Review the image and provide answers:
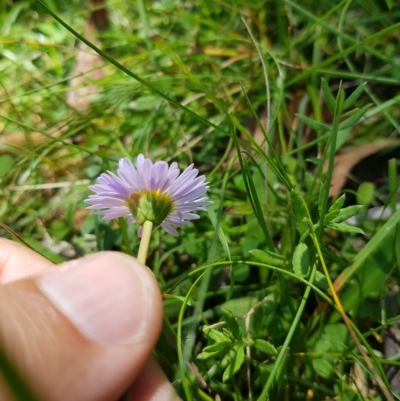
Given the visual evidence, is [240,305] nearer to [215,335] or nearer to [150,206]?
[215,335]

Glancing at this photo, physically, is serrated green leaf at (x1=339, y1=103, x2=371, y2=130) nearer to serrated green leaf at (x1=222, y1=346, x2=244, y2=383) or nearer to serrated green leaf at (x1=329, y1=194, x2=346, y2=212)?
serrated green leaf at (x1=329, y1=194, x2=346, y2=212)

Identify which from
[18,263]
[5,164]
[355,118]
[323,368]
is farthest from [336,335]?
[5,164]

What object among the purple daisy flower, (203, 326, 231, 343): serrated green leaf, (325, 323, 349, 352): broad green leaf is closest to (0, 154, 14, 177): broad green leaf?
the purple daisy flower

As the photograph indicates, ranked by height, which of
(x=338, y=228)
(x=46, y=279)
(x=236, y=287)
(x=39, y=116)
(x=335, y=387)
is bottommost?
(x=335, y=387)

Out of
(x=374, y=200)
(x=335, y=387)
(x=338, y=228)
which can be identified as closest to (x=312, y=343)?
(x=335, y=387)

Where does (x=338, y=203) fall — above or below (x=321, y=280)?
above

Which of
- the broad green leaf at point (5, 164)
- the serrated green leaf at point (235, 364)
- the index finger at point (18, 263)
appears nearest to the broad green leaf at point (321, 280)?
the serrated green leaf at point (235, 364)

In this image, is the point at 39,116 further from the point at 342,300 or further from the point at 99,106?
the point at 342,300
